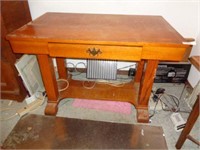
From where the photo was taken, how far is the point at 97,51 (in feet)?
3.09

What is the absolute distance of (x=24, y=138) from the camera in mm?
1039

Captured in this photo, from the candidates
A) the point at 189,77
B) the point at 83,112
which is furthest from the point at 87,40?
the point at 189,77

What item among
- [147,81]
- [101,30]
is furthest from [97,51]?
[147,81]

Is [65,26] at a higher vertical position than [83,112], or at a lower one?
higher

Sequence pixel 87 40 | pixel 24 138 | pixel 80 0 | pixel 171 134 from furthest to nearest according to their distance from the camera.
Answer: pixel 80 0 → pixel 171 134 → pixel 24 138 → pixel 87 40

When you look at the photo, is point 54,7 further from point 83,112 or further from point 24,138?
point 24,138

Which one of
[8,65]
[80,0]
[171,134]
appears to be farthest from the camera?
[80,0]

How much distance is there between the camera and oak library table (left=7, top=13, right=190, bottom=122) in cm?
91

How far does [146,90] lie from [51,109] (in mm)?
735

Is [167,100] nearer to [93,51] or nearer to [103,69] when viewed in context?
[103,69]

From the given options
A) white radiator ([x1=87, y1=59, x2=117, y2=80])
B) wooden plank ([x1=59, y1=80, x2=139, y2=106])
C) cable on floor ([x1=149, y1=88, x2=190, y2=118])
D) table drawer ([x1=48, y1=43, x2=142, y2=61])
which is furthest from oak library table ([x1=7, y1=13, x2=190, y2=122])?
white radiator ([x1=87, y1=59, x2=117, y2=80])

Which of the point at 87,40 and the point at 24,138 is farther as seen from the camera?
the point at 24,138

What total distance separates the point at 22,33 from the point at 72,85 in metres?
0.64


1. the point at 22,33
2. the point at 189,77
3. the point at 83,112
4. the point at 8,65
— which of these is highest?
the point at 22,33
